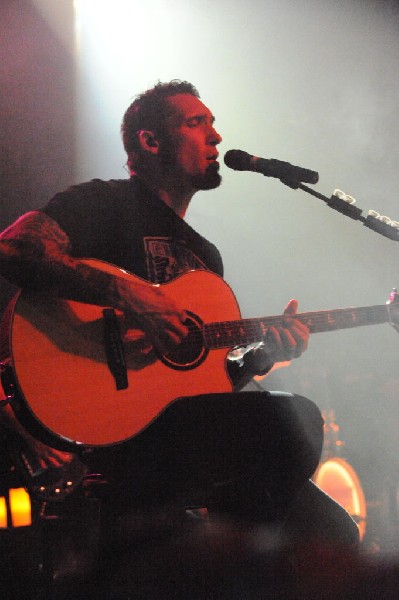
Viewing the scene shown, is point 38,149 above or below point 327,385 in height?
above

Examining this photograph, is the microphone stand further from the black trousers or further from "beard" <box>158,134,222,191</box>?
the black trousers

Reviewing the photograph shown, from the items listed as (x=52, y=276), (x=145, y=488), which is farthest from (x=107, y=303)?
(x=145, y=488)

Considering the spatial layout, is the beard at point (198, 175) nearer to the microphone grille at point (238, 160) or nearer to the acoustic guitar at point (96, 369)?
the microphone grille at point (238, 160)

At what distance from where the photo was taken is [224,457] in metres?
1.77

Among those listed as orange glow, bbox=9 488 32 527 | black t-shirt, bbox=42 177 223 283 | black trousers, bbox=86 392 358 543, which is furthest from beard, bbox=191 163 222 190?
orange glow, bbox=9 488 32 527

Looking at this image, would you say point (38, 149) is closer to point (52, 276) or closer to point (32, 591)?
point (52, 276)

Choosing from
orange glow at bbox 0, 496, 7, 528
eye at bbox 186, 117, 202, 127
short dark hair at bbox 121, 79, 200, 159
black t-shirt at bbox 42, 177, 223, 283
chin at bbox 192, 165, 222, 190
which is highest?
short dark hair at bbox 121, 79, 200, 159

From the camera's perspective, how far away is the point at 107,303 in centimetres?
181

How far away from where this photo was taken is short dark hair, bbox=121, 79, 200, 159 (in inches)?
107

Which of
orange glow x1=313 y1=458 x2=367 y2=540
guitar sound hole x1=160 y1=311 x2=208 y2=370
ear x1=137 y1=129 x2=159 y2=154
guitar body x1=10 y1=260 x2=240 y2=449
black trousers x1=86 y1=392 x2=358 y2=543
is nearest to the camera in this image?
guitar body x1=10 y1=260 x2=240 y2=449

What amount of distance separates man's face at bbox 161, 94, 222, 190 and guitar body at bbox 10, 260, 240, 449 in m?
0.82

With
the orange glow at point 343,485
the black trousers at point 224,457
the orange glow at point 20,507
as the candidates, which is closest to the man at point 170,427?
the black trousers at point 224,457

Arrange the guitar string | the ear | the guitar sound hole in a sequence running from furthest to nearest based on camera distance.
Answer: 1. the ear
2. the guitar string
3. the guitar sound hole

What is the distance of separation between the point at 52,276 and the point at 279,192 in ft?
9.70
